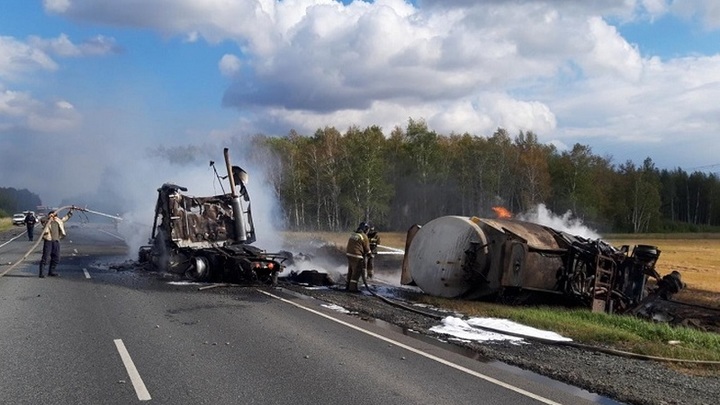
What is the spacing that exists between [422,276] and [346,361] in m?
7.73

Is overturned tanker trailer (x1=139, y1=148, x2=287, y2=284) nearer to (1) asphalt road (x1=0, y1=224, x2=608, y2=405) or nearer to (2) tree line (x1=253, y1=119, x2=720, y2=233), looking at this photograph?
(1) asphalt road (x1=0, y1=224, x2=608, y2=405)

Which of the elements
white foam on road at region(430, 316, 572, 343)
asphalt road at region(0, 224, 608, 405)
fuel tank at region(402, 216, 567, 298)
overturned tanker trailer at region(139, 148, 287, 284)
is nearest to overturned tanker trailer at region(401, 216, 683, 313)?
fuel tank at region(402, 216, 567, 298)

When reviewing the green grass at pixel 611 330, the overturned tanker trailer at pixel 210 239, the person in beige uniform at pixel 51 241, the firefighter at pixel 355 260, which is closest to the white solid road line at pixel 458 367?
the green grass at pixel 611 330

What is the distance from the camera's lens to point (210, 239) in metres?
17.7

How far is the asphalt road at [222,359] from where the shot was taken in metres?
6.18

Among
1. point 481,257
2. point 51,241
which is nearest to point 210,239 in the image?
point 51,241

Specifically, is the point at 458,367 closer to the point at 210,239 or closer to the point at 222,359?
the point at 222,359

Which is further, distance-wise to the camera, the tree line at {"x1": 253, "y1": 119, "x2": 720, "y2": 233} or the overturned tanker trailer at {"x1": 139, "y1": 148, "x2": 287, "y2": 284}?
the tree line at {"x1": 253, "y1": 119, "x2": 720, "y2": 233}

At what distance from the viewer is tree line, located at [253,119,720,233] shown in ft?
189

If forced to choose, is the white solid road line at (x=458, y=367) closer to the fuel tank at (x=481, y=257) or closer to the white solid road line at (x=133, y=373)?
the white solid road line at (x=133, y=373)

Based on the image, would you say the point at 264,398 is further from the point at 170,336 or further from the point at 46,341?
the point at 46,341

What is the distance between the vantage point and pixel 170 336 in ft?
28.8

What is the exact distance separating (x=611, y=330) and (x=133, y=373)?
7.28 metres

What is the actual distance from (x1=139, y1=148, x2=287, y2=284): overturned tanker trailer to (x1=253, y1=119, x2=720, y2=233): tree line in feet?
121
